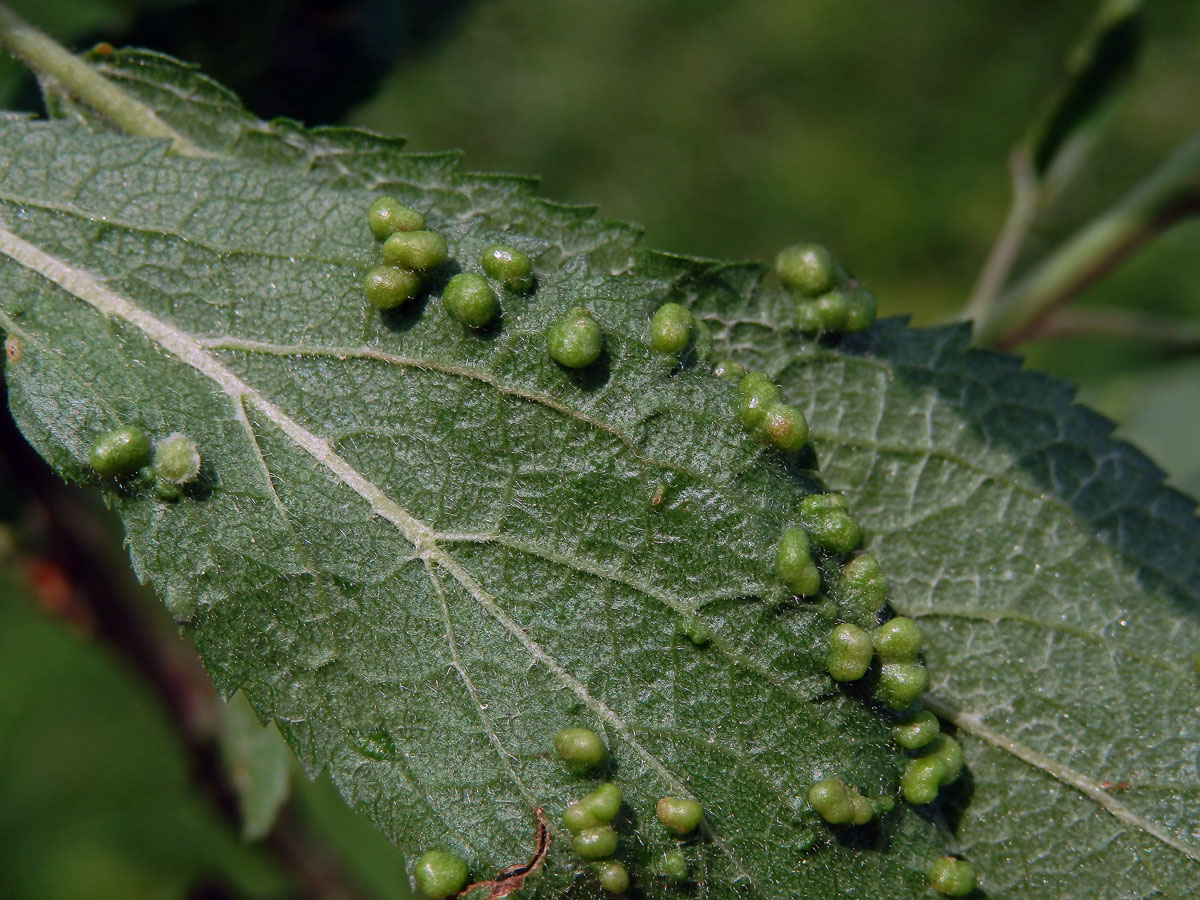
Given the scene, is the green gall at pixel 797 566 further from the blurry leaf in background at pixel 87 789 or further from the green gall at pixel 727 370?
the blurry leaf in background at pixel 87 789

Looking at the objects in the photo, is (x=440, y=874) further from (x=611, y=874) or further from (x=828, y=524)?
(x=828, y=524)

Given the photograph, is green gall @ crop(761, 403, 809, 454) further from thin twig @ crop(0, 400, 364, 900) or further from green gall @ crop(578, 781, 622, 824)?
thin twig @ crop(0, 400, 364, 900)

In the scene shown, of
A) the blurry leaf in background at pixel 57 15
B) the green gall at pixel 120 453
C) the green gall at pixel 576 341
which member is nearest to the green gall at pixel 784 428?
the green gall at pixel 576 341

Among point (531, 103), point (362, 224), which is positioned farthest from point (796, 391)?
point (531, 103)

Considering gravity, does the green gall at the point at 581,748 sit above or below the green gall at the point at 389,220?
below

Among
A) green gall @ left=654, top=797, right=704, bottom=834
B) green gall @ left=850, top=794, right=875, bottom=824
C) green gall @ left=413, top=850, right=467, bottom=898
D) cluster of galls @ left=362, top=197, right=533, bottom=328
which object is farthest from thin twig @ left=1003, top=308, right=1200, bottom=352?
Result: green gall @ left=413, top=850, right=467, bottom=898

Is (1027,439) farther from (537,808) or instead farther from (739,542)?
(537,808)

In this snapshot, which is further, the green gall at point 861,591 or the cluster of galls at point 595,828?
the green gall at point 861,591
